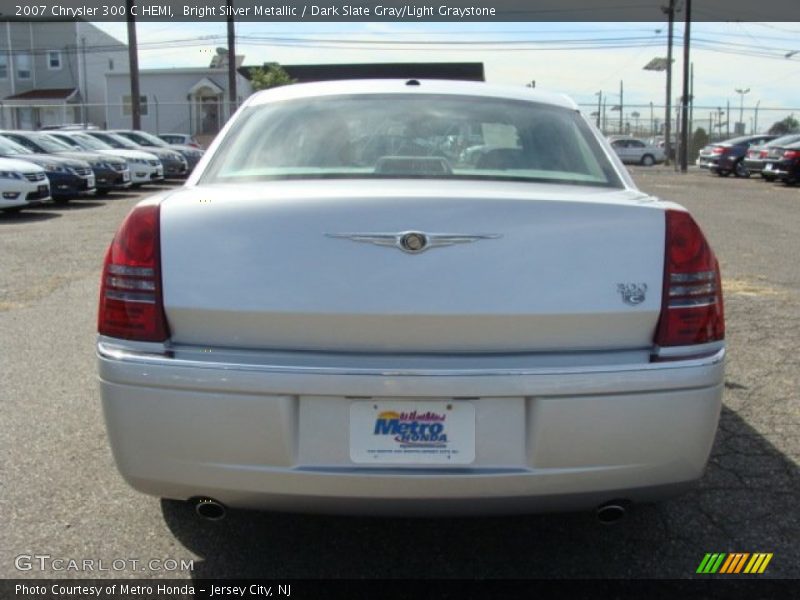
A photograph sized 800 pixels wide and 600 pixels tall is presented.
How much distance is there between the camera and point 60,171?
53.2 feet

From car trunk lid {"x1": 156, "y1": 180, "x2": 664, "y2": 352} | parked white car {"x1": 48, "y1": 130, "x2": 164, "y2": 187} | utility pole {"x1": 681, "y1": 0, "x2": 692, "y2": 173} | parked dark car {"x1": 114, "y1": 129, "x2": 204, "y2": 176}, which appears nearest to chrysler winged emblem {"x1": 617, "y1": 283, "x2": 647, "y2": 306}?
car trunk lid {"x1": 156, "y1": 180, "x2": 664, "y2": 352}

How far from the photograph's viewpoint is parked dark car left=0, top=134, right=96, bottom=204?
16000mm

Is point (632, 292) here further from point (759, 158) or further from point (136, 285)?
point (759, 158)

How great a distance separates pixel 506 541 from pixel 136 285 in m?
1.59

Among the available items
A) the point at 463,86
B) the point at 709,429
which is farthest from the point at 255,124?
the point at 709,429

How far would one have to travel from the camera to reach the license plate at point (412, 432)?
2.40m

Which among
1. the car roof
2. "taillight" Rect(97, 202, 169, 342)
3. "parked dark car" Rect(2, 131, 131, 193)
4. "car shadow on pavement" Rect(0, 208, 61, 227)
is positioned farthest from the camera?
"parked dark car" Rect(2, 131, 131, 193)

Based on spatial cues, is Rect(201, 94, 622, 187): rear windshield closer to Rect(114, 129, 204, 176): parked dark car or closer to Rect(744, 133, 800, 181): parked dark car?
Rect(744, 133, 800, 181): parked dark car

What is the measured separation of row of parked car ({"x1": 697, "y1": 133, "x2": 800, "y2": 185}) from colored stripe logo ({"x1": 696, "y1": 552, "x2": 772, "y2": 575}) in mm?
22005

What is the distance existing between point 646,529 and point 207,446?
1706 mm

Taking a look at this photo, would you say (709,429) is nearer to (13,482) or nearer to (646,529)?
(646,529)

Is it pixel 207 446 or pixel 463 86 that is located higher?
pixel 463 86

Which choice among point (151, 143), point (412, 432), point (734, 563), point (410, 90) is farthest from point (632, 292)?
point (151, 143)

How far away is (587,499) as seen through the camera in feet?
8.23
